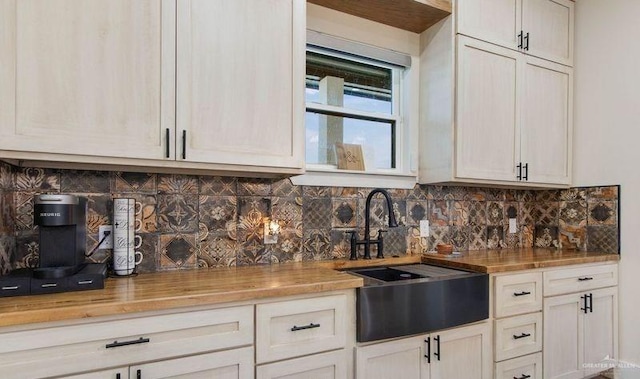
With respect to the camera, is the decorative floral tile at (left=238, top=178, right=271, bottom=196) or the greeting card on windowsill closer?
the decorative floral tile at (left=238, top=178, right=271, bottom=196)

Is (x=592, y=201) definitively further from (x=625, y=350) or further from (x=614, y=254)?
Answer: (x=625, y=350)

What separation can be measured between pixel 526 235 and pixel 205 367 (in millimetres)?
2801

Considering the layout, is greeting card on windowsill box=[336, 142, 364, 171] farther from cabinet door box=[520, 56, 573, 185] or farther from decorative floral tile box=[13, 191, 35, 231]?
decorative floral tile box=[13, 191, 35, 231]

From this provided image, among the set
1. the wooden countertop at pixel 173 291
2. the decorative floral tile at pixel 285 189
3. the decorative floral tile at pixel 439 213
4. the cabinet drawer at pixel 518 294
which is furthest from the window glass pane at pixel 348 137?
the cabinet drawer at pixel 518 294

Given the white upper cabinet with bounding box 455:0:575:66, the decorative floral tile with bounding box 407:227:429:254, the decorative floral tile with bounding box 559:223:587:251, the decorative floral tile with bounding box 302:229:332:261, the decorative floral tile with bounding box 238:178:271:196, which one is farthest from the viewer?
the decorative floral tile with bounding box 559:223:587:251

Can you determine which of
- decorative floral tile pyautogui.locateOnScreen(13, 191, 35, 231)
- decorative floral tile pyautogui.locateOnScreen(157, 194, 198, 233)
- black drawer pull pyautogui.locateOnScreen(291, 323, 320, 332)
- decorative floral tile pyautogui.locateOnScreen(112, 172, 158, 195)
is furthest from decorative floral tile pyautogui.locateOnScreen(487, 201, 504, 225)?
decorative floral tile pyautogui.locateOnScreen(13, 191, 35, 231)

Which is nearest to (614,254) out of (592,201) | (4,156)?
(592,201)

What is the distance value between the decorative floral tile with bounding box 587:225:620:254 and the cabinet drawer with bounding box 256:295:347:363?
7.30ft

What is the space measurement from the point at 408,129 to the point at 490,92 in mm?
577

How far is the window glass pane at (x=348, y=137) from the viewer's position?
2.36 meters

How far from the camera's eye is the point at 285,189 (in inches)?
86.3

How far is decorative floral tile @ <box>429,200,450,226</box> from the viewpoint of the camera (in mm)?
2695

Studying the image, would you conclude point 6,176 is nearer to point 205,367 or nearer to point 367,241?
point 205,367

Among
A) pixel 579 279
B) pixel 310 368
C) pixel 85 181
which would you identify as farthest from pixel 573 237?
pixel 85 181
